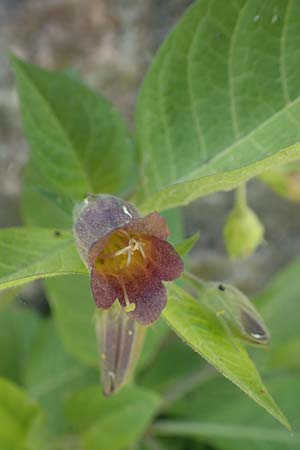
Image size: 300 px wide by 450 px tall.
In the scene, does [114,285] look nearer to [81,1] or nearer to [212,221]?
[81,1]

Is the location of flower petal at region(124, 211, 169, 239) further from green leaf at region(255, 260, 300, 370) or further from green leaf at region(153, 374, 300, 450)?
green leaf at region(255, 260, 300, 370)

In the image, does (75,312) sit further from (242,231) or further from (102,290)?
(102,290)

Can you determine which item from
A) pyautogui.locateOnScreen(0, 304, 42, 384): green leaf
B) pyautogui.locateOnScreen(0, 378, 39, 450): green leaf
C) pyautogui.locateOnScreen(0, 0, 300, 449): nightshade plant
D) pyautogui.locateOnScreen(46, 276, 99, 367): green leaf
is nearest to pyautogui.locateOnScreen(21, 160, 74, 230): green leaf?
pyautogui.locateOnScreen(46, 276, 99, 367): green leaf

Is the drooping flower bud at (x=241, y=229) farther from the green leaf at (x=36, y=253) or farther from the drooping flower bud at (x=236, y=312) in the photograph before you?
the green leaf at (x=36, y=253)

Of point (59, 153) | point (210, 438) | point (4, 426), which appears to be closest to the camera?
point (59, 153)

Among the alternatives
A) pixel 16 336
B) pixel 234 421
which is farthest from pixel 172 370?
pixel 16 336

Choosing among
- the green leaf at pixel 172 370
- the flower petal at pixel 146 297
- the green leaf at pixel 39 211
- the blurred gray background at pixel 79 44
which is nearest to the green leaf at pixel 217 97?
the flower petal at pixel 146 297

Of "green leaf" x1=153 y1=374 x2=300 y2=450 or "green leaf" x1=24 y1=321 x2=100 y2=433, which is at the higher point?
"green leaf" x1=24 y1=321 x2=100 y2=433

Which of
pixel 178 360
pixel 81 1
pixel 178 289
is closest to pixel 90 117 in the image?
pixel 178 289
